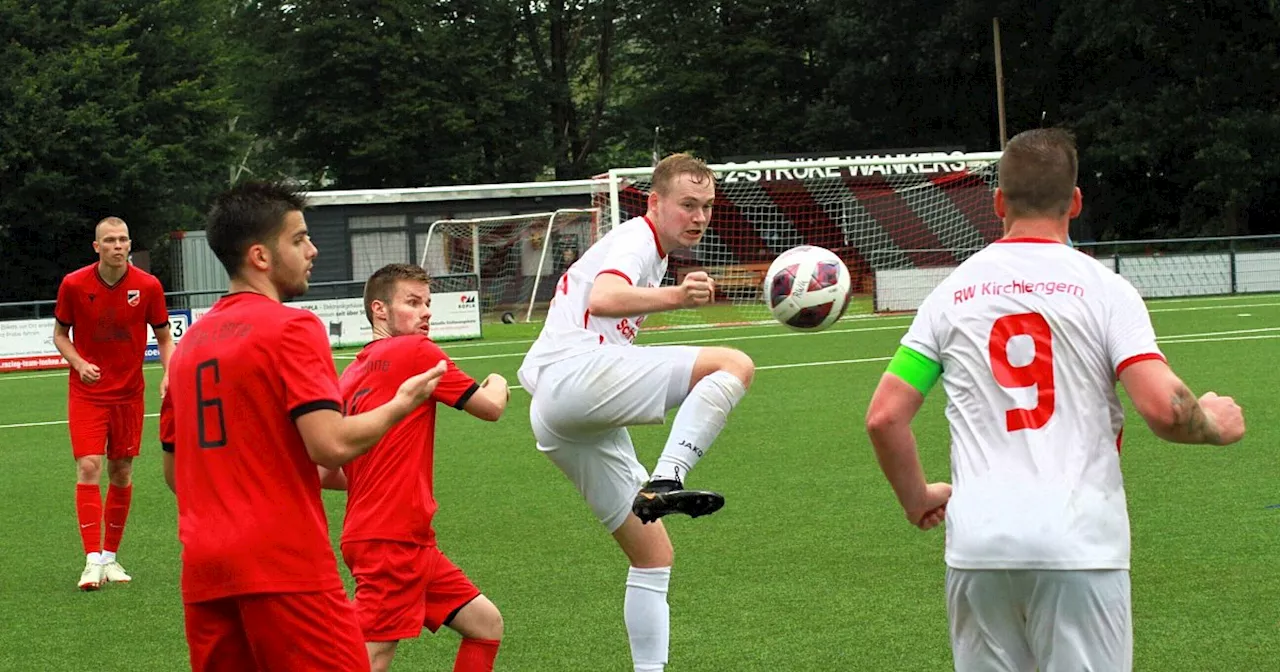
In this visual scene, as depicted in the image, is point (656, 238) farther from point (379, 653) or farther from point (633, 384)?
point (379, 653)

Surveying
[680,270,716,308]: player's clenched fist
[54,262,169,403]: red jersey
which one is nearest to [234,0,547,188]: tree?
[54,262,169,403]: red jersey

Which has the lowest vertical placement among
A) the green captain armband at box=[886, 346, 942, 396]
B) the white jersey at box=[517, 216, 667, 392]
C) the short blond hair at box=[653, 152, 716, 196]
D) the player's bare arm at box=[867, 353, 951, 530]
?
the player's bare arm at box=[867, 353, 951, 530]

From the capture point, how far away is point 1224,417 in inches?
142

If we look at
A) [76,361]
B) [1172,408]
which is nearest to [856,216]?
[76,361]

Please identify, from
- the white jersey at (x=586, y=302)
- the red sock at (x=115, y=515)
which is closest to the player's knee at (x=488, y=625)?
the white jersey at (x=586, y=302)

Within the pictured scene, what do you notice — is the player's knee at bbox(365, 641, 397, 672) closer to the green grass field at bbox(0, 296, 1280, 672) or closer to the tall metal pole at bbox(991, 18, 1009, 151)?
the green grass field at bbox(0, 296, 1280, 672)

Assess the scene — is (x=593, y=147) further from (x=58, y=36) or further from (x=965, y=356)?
(x=965, y=356)

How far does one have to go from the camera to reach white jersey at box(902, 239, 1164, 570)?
11.7ft

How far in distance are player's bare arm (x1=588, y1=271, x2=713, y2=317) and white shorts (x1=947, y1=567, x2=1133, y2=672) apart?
2.10m

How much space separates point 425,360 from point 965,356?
Answer: 2.30 meters

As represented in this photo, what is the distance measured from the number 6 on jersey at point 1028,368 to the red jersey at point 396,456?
2.25 metres

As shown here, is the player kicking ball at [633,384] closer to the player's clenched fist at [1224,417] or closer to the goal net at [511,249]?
the player's clenched fist at [1224,417]

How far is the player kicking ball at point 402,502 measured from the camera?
5277 millimetres

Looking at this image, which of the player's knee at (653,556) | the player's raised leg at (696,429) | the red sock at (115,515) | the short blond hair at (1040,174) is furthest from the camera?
the red sock at (115,515)
